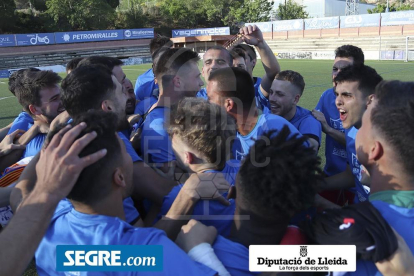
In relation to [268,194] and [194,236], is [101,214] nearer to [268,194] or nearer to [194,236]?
[194,236]

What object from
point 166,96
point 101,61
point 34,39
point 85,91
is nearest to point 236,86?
point 166,96

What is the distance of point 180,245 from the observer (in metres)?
1.74

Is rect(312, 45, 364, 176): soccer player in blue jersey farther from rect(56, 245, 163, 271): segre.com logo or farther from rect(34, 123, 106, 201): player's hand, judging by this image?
rect(34, 123, 106, 201): player's hand

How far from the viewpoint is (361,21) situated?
126ft

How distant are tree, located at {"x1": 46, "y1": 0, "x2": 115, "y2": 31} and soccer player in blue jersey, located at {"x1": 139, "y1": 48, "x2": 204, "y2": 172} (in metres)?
53.0

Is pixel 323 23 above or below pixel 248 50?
above

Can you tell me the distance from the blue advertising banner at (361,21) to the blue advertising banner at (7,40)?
34.8 metres

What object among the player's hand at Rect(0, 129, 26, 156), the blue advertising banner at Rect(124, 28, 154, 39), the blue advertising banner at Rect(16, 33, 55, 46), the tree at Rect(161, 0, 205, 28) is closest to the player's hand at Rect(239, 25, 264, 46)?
the player's hand at Rect(0, 129, 26, 156)

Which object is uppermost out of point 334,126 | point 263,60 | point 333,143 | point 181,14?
point 181,14

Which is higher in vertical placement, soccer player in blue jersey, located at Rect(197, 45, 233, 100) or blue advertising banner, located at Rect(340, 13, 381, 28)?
blue advertising banner, located at Rect(340, 13, 381, 28)

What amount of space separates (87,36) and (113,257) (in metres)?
42.0

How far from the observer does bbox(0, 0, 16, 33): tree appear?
46.1 m

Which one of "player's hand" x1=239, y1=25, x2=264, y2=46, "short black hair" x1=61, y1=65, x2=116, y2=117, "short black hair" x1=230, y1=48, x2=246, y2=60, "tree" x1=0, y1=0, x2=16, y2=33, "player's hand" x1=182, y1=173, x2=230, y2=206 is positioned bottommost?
"player's hand" x1=182, y1=173, x2=230, y2=206

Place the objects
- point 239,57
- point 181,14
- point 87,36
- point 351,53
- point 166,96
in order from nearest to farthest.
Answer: point 166,96
point 351,53
point 239,57
point 87,36
point 181,14
